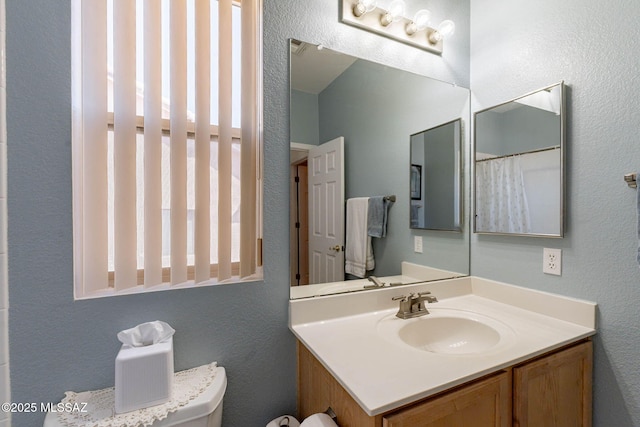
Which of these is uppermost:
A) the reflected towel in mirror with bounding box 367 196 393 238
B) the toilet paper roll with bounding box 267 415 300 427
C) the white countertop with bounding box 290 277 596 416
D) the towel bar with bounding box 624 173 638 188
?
the towel bar with bounding box 624 173 638 188

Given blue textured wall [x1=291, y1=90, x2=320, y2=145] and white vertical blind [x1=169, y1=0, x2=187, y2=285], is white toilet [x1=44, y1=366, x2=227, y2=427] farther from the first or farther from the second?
blue textured wall [x1=291, y1=90, x2=320, y2=145]

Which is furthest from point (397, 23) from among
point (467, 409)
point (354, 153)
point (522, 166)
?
point (467, 409)

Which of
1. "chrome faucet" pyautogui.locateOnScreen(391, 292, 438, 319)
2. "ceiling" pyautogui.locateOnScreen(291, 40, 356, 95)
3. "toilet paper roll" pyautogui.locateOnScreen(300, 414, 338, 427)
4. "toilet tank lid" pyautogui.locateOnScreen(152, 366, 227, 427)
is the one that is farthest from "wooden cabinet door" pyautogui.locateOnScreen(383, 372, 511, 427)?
"ceiling" pyautogui.locateOnScreen(291, 40, 356, 95)

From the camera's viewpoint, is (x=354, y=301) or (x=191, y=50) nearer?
(x=191, y=50)

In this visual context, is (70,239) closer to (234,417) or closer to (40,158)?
(40,158)

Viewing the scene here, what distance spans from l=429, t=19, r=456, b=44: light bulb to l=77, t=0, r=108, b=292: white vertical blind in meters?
1.42

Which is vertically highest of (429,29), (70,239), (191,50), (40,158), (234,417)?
(429,29)

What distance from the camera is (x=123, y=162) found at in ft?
3.03

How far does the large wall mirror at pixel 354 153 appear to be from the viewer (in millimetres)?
1185

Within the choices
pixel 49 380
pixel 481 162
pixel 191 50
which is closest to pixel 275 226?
pixel 191 50

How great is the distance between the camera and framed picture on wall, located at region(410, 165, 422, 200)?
1.47 meters

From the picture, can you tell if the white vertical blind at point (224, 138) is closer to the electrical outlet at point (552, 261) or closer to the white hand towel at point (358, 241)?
the white hand towel at point (358, 241)

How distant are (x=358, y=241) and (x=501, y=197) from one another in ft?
2.49

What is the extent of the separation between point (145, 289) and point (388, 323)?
3.05 feet
